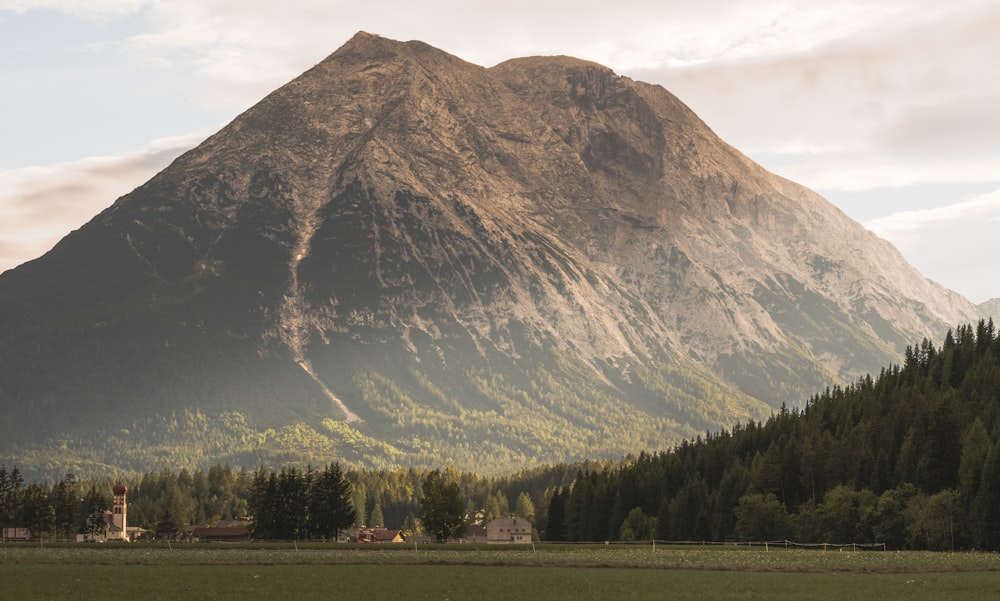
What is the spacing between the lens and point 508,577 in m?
107

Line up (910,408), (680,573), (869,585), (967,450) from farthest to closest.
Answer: (910,408), (967,450), (680,573), (869,585)

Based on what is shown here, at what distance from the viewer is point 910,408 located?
655 ft

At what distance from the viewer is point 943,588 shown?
90.5 meters

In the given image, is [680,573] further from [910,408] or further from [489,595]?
[910,408]

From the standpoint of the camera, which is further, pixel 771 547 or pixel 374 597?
pixel 771 547

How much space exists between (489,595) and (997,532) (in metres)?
82.1

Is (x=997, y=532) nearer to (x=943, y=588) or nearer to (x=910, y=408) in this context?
(x=910, y=408)

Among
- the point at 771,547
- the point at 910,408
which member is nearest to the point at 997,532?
the point at 771,547

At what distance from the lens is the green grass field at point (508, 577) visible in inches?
3526

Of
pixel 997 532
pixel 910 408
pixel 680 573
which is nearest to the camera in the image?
pixel 680 573

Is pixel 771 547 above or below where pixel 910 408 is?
below

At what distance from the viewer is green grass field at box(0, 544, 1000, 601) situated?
89.6 metres

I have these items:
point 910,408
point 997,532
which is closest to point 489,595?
point 997,532

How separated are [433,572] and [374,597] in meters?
25.3
